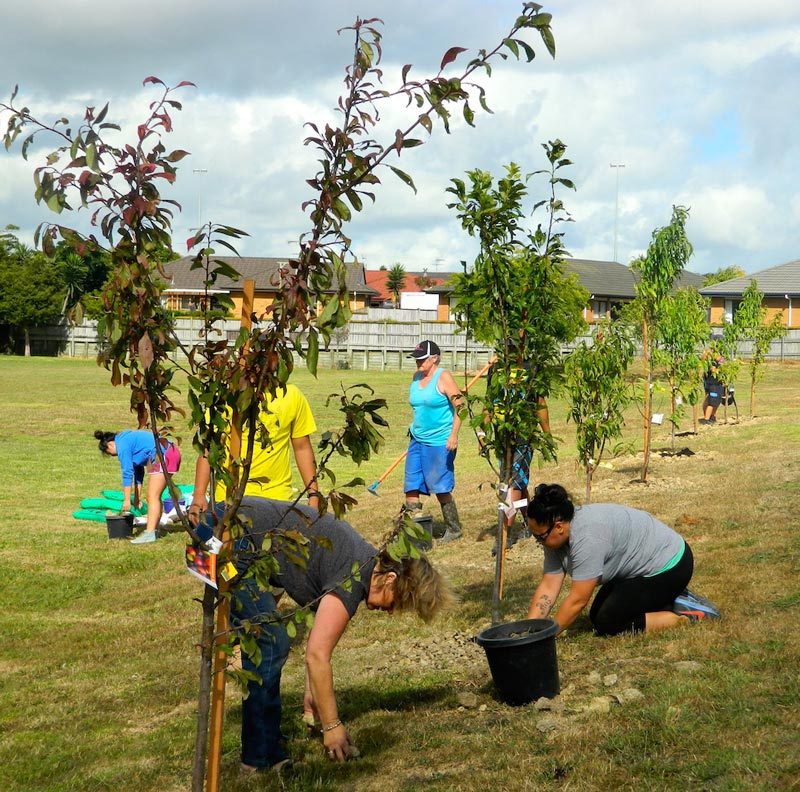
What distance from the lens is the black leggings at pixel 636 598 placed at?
6.20m

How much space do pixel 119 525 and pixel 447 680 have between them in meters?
6.76

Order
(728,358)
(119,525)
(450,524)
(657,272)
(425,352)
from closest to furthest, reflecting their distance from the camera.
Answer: (425,352) < (450,524) < (119,525) < (657,272) < (728,358)

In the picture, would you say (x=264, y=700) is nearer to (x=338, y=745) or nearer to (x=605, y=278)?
(x=338, y=745)

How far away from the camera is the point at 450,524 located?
35.5 ft

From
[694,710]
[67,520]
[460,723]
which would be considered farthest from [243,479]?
[67,520]

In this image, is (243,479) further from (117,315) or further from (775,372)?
(775,372)

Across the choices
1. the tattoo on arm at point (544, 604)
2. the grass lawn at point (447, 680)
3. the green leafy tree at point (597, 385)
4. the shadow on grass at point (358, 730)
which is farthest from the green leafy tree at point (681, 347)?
the shadow on grass at point (358, 730)

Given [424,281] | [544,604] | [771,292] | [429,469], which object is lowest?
[544,604]

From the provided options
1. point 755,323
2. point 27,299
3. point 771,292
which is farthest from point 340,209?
point 771,292

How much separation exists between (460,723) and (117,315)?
283 centimetres

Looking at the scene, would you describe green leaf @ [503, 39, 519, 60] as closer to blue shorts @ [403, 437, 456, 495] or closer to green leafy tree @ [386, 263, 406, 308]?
blue shorts @ [403, 437, 456, 495]

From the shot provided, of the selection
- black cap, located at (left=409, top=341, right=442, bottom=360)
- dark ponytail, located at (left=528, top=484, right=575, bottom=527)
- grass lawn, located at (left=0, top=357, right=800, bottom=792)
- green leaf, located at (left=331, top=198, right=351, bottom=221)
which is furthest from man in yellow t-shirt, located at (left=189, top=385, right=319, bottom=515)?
black cap, located at (left=409, top=341, right=442, bottom=360)

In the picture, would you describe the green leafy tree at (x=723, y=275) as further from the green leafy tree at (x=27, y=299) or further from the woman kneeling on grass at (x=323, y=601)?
the woman kneeling on grass at (x=323, y=601)

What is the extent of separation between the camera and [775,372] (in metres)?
41.9
